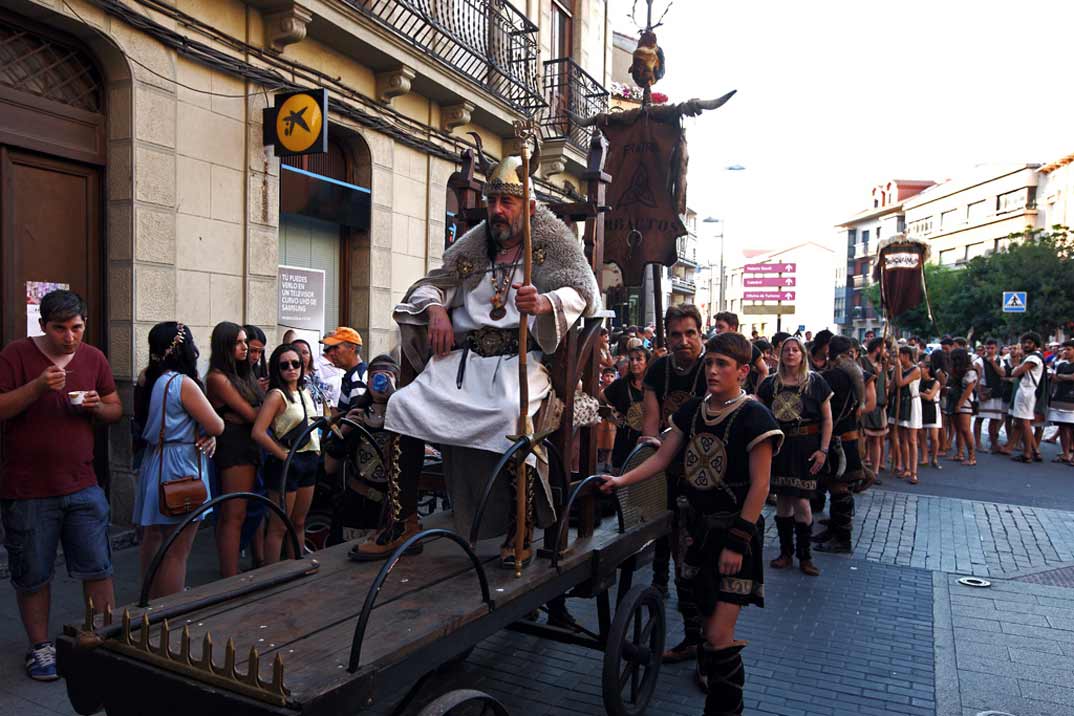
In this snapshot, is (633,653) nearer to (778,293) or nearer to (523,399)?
(523,399)

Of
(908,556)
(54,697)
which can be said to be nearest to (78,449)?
(54,697)

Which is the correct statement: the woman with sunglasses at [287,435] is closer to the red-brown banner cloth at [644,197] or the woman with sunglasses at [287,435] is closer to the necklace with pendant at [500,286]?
the necklace with pendant at [500,286]

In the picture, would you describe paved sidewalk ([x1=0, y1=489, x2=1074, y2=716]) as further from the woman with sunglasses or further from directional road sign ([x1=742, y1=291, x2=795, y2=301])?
directional road sign ([x1=742, y1=291, x2=795, y2=301])

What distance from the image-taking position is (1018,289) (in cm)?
2970

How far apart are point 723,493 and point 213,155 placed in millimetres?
6052

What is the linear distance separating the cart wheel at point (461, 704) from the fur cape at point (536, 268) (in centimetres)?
172

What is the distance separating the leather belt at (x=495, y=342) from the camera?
12.5ft

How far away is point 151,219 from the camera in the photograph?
22.6 ft

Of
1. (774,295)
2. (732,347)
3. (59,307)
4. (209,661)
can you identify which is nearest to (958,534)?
(732,347)

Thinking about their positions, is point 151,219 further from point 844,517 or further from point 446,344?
point 844,517

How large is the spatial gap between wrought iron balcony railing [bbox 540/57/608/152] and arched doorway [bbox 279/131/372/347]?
5.30m

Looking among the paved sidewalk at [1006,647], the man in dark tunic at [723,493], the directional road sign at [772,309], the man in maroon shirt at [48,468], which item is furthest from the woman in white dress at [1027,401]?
the man in maroon shirt at [48,468]

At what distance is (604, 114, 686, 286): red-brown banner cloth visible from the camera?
806 cm

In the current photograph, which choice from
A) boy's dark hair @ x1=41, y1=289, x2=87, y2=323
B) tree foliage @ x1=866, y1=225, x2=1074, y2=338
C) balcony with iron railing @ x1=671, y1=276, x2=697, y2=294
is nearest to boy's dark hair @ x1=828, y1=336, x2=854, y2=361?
boy's dark hair @ x1=41, y1=289, x2=87, y2=323
